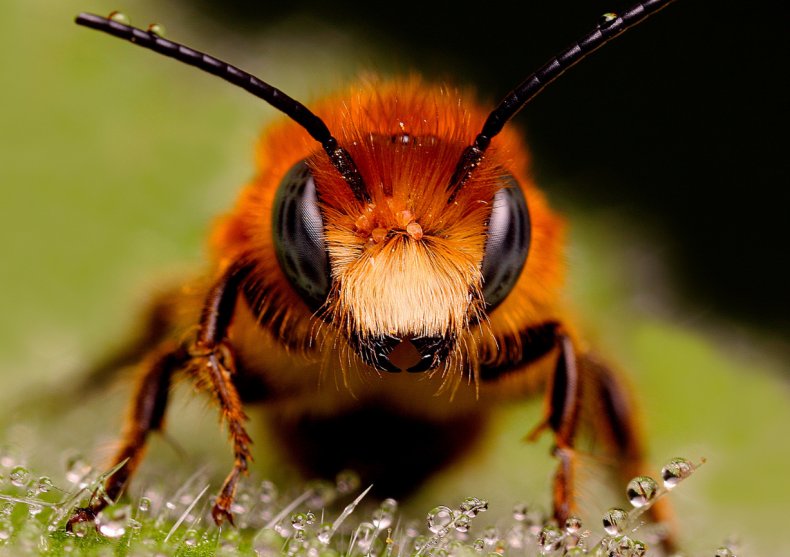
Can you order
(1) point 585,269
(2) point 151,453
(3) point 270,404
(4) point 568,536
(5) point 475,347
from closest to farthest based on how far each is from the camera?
(4) point 568,536, (5) point 475,347, (3) point 270,404, (2) point 151,453, (1) point 585,269

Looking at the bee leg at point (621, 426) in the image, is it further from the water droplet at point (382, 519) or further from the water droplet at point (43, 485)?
the water droplet at point (43, 485)

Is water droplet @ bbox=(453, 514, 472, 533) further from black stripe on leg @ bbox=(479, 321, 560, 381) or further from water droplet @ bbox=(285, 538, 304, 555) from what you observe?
black stripe on leg @ bbox=(479, 321, 560, 381)

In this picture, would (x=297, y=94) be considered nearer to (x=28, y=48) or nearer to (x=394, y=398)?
(x=28, y=48)

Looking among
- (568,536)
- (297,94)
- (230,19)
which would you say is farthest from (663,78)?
(568,536)

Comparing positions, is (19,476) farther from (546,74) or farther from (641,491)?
(546,74)

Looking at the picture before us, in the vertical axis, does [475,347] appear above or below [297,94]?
below

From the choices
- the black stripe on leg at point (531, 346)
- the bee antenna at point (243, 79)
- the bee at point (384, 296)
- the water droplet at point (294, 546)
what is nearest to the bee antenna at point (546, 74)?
the bee at point (384, 296)
